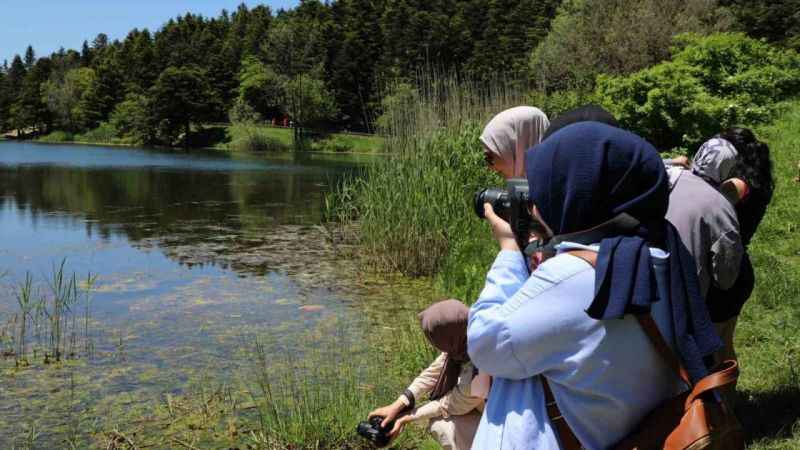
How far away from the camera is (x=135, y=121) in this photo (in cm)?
6288

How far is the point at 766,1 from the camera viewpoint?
109 ft

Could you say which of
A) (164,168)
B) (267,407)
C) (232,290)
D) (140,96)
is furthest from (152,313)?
(140,96)

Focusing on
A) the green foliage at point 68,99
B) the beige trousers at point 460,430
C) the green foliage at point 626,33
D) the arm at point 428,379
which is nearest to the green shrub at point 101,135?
the green foliage at point 68,99

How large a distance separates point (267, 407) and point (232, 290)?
4011 mm

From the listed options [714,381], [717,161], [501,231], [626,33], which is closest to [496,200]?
[501,231]

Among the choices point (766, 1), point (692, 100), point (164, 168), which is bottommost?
point (164, 168)

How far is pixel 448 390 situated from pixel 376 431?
28cm

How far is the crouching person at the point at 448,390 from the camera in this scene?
2359 millimetres

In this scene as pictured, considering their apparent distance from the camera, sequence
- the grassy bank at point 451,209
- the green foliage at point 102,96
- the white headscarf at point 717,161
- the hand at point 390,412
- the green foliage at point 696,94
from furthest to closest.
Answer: the green foliage at point 102,96 < the green foliage at point 696,94 < the grassy bank at point 451,209 < the white headscarf at point 717,161 < the hand at point 390,412

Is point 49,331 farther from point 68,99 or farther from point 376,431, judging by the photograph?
point 68,99

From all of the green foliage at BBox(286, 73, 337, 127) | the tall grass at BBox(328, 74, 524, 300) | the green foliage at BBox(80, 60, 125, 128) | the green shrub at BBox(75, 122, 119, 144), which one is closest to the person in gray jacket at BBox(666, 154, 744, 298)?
the tall grass at BBox(328, 74, 524, 300)

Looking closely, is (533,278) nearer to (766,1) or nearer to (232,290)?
(232,290)

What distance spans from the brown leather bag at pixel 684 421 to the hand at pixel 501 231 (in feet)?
1.03

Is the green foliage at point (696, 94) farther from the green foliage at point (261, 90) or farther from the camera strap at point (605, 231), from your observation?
the green foliage at point (261, 90)
